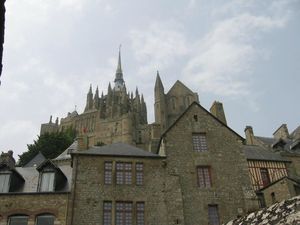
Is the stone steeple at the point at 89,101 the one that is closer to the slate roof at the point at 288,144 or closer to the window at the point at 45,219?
the slate roof at the point at 288,144

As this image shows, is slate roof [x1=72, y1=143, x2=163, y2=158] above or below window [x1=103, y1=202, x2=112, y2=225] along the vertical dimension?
above

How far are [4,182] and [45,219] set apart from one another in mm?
3210

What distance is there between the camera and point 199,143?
21.0 m

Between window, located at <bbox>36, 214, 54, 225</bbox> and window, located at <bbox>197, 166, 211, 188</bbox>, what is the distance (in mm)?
7970

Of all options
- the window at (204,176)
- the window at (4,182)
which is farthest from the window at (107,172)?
the window at (4,182)

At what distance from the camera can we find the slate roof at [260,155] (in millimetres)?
25047

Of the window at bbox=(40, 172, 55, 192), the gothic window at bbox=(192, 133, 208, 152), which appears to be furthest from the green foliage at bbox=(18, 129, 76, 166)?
the gothic window at bbox=(192, 133, 208, 152)

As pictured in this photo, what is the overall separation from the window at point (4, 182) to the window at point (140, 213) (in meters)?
6.81

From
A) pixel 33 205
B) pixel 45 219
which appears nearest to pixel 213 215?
pixel 45 219

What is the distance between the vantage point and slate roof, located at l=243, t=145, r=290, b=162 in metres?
25.0

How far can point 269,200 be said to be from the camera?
21.5 metres

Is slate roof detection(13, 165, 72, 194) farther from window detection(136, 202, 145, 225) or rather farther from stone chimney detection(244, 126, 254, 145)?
stone chimney detection(244, 126, 254, 145)

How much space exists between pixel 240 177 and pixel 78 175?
29.7ft

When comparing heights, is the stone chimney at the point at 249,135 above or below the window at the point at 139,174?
above
